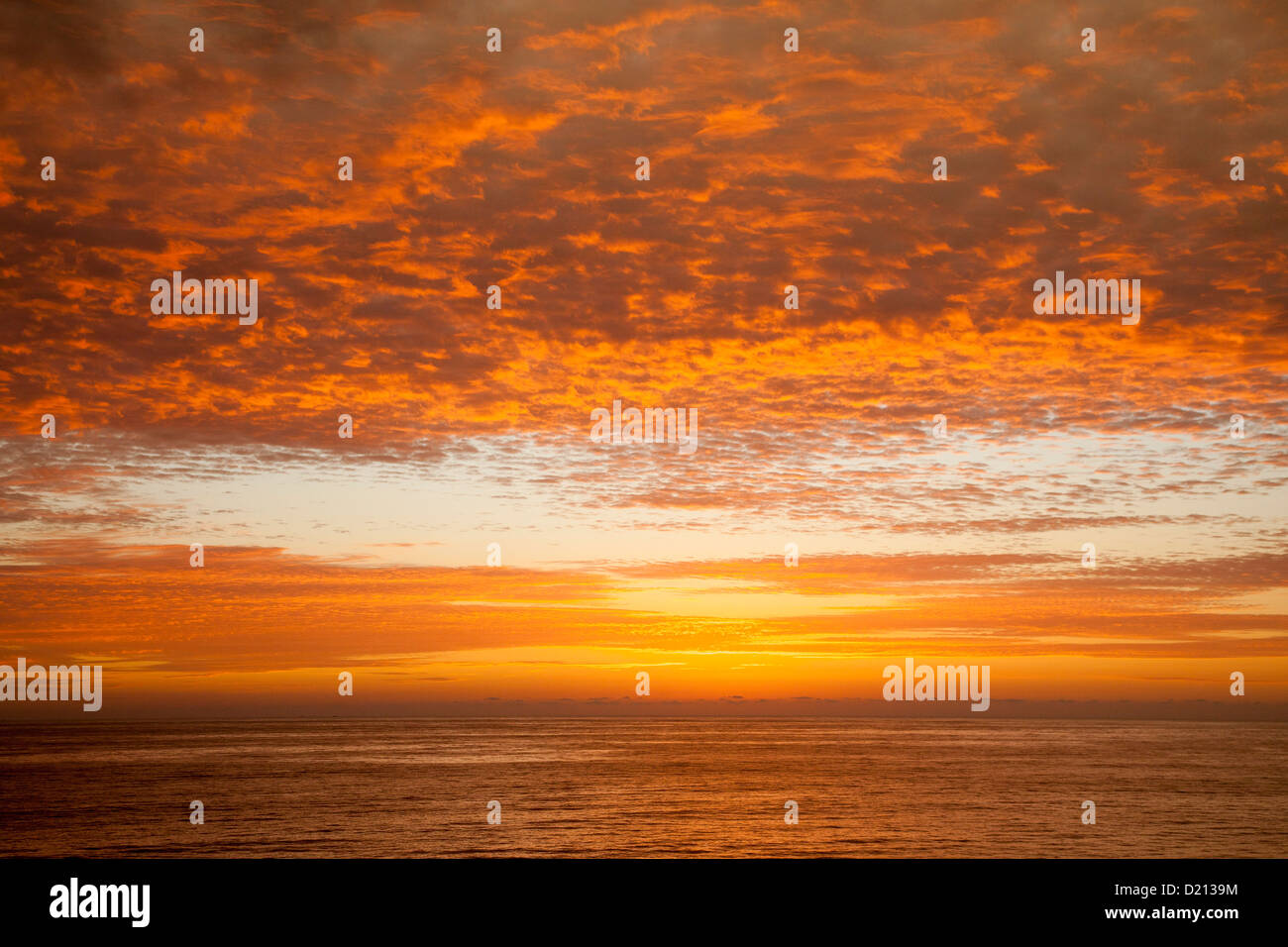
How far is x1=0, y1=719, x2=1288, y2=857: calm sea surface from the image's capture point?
43000 millimetres

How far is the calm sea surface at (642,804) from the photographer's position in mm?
43000

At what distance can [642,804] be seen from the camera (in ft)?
191
